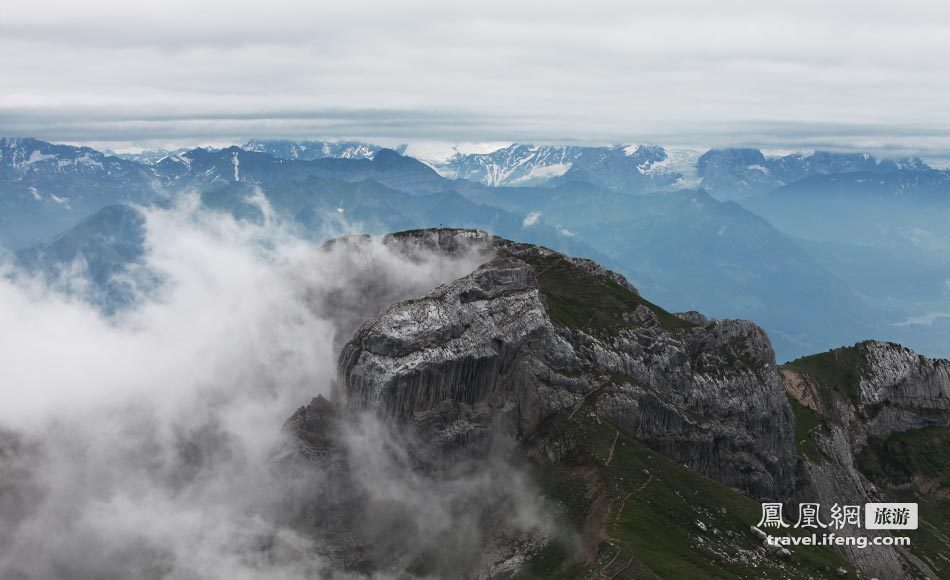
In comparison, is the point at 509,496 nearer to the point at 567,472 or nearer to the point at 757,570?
the point at 567,472

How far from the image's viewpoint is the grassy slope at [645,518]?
153875 millimetres

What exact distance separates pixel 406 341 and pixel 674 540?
76986mm

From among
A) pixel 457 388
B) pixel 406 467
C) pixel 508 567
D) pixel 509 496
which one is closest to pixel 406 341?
pixel 457 388

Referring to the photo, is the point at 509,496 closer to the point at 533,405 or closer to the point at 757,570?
the point at 533,405

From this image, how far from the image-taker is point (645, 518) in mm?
166625

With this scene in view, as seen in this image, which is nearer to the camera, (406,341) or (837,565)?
(837,565)

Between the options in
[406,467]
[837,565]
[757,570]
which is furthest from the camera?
[406,467]

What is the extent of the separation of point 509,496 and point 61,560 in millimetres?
111490

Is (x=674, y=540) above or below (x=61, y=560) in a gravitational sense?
above

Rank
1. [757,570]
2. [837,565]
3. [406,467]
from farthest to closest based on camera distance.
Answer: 1. [406,467]
2. [837,565]
3. [757,570]

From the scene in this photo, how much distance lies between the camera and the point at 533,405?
196 m

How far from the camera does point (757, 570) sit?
162625 millimetres

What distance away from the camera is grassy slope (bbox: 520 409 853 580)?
154 metres

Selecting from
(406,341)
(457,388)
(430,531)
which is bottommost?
(430,531)
